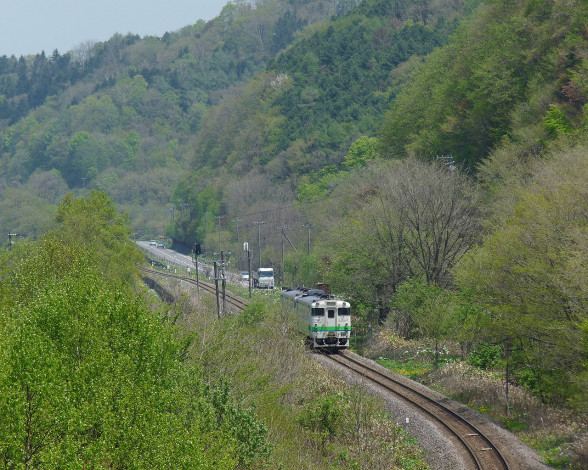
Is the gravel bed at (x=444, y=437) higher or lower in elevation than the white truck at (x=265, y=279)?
higher

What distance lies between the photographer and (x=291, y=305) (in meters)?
42.7

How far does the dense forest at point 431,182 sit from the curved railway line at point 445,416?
2.48m

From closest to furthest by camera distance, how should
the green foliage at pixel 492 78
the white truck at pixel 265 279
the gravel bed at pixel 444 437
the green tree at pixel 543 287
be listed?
1. the gravel bed at pixel 444 437
2. the green tree at pixel 543 287
3. the green foliage at pixel 492 78
4. the white truck at pixel 265 279

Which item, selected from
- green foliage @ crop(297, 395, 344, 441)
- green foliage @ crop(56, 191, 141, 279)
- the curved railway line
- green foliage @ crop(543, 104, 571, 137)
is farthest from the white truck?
green foliage @ crop(297, 395, 344, 441)

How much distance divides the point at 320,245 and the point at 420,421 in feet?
155

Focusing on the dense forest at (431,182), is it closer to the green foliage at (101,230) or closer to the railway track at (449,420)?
the green foliage at (101,230)

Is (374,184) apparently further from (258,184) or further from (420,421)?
(258,184)

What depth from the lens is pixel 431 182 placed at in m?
44.6

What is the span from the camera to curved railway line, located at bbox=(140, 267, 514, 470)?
21.7 meters

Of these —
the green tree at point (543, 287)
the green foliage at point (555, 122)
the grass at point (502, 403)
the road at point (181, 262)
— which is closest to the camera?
the grass at point (502, 403)

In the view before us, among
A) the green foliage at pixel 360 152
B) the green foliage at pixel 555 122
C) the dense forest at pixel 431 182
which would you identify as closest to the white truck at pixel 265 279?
the dense forest at pixel 431 182

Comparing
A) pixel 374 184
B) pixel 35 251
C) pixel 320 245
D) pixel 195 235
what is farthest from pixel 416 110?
pixel 195 235

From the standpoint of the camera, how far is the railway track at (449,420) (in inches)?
849

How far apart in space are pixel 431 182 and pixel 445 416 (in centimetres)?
2071
